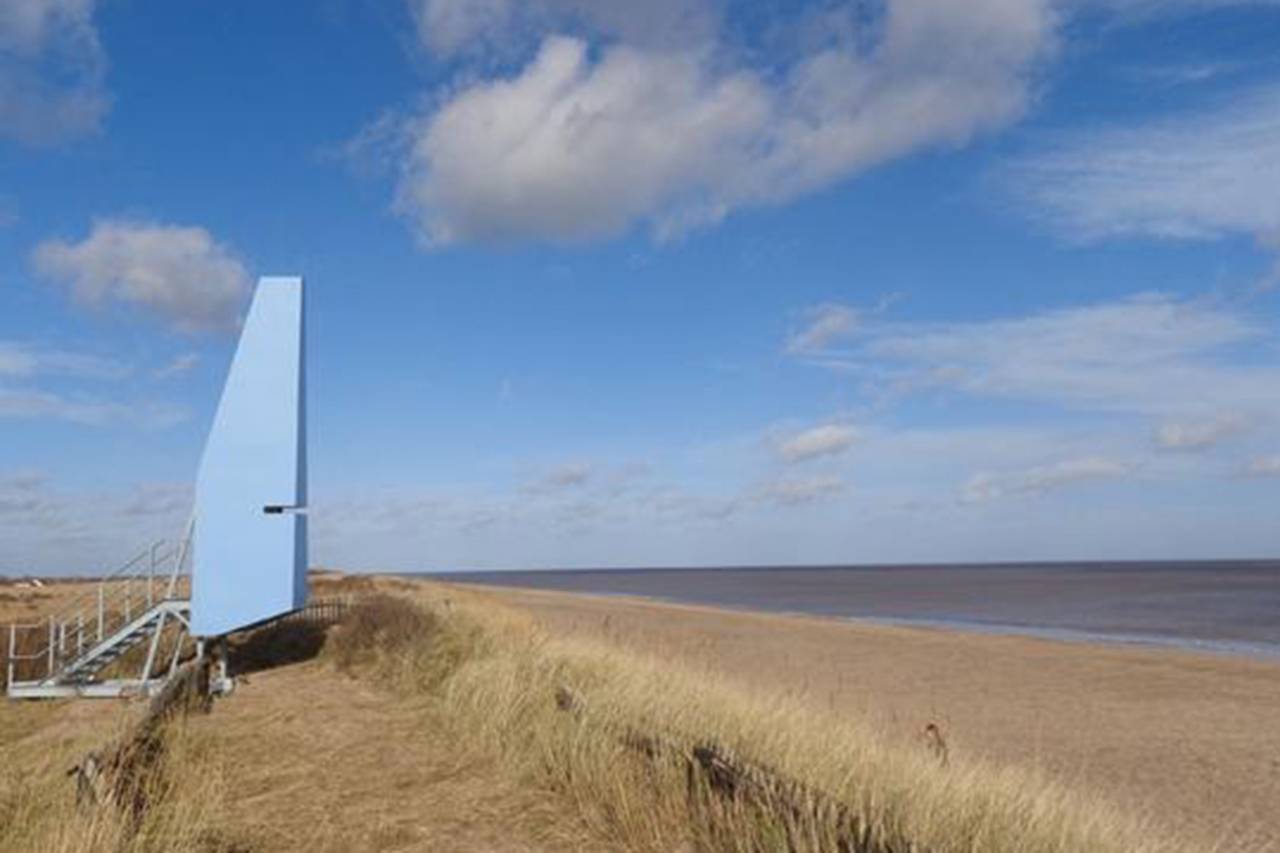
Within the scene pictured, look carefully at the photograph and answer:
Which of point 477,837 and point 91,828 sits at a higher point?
point 91,828

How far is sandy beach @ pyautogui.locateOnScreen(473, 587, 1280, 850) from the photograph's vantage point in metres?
12.2

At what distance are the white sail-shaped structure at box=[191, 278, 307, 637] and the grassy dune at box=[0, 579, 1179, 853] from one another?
11.6 feet

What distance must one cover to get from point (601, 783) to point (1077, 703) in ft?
46.3

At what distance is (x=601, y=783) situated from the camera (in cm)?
836

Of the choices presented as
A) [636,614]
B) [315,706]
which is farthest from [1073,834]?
[636,614]

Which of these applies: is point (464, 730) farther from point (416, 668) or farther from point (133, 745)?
point (416, 668)

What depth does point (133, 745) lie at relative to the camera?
980cm

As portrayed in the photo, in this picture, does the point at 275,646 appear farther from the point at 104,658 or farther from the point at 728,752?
the point at 728,752

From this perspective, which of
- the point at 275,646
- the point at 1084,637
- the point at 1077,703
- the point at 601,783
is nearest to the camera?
the point at 601,783

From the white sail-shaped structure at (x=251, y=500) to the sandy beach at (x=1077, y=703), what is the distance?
688cm

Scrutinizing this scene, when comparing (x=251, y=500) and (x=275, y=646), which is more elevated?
(x=251, y=500)

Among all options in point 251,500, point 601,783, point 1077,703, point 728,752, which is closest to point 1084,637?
point 1077,703

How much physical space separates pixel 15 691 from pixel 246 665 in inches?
149

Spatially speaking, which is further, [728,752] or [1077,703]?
[1077,703]
